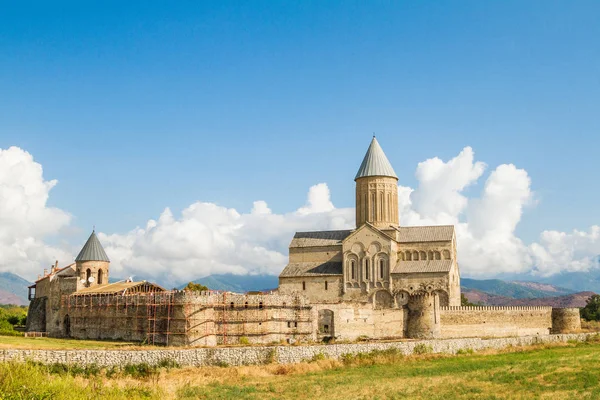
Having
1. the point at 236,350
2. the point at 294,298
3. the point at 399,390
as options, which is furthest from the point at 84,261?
the point at 399,390

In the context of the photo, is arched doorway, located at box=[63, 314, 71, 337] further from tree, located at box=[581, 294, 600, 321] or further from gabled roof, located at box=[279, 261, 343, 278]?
tree, located at box=[581, 294, 600, 321]

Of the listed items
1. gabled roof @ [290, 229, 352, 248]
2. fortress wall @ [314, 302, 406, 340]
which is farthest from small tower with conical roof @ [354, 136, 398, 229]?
fortress wall @ [314, 302, 406, 340]

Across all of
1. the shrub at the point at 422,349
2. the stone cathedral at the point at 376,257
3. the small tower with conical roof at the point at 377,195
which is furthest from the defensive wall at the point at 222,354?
the small tower with conical roof at the point at 377,195

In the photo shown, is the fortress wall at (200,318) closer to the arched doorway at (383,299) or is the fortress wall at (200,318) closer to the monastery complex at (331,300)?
the monastery complex at (331,300)

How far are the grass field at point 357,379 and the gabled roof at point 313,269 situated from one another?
17273mm

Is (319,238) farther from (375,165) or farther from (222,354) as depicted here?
(222,354)

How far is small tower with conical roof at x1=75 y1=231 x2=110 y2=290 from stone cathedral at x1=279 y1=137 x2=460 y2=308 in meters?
13.9

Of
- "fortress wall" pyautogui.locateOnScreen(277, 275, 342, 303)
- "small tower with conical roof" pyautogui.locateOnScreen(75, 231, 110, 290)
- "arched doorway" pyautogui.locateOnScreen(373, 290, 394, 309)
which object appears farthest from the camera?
"small tower with conical roof" pyautogui.locateOnScreen(75, 231, 110, 290)

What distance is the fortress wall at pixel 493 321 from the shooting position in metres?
47.2

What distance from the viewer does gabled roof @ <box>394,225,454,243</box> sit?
5353 cm

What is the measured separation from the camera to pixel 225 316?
134ft

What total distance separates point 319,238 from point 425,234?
335 inches

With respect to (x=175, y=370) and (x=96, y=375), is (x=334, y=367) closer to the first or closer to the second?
(x=175, y=370)

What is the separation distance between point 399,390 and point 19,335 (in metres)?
30.0
